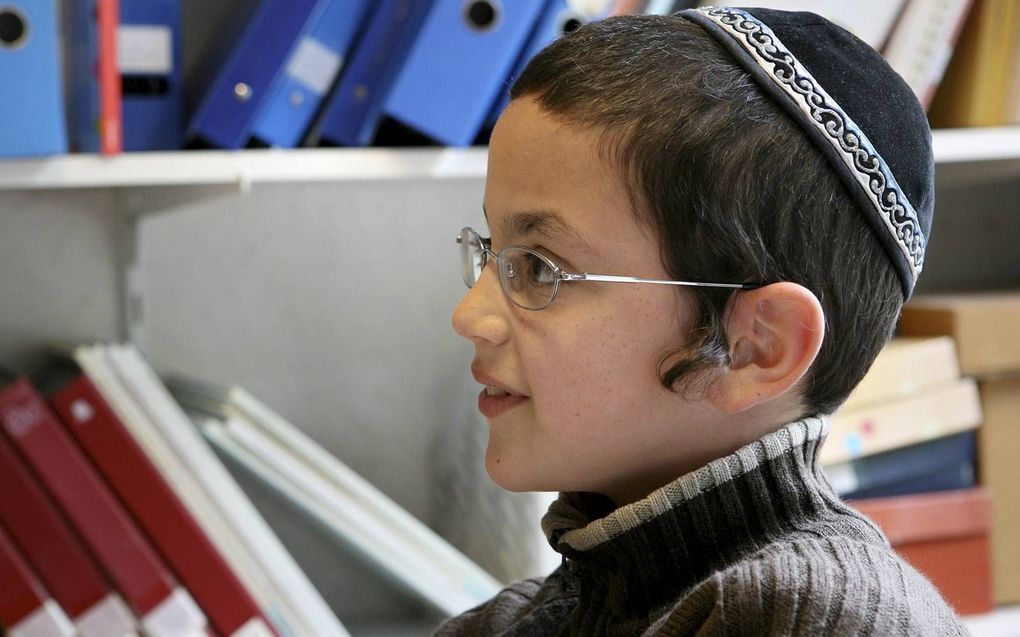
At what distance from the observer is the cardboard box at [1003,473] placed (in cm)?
144

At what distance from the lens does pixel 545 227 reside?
2.36 feet

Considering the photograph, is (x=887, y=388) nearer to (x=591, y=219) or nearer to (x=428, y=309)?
(x=428, y=309)

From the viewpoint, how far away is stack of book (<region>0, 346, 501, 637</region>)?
3.79ft

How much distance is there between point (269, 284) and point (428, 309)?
22 cm

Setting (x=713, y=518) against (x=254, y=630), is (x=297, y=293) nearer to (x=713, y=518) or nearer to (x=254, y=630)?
(x=254, y=630)

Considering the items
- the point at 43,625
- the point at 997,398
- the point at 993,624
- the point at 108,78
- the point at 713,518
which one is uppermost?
the point at 108,78

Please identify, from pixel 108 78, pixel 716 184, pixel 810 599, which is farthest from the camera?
pixel 108 78

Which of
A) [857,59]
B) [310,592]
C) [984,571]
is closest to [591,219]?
[857,59]

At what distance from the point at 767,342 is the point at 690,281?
0.06 metres

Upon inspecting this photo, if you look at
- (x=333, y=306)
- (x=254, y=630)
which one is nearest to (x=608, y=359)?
(x=254, y=630)

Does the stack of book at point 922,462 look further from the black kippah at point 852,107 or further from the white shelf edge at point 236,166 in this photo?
the black kippah at point 852,107

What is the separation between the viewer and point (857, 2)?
129 centimetres

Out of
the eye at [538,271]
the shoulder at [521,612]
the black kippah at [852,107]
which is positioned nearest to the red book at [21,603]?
the shoulder at [521,612]

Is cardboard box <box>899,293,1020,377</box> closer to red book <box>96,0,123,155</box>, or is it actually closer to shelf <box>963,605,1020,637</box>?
shelf <box>963,605,1020,637</box>
